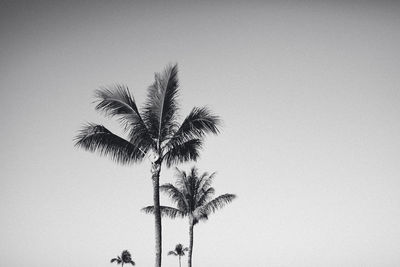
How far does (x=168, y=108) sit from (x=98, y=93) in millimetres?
2444

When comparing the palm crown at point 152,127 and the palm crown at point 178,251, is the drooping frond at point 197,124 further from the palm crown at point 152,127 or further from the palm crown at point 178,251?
the palm crown at point 178,251

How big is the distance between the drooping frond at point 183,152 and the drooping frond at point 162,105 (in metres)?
0.56

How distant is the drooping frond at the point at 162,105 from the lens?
13531 millimetres

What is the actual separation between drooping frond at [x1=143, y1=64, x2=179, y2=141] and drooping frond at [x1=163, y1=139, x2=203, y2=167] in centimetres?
56

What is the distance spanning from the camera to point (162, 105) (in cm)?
1352

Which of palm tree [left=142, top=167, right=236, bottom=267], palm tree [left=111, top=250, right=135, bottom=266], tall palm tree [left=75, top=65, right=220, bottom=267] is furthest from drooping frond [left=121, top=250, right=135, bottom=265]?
tall palm tree [left=75, top=65, right=220, bottom=267]

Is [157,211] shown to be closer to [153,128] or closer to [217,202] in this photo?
[153,128]

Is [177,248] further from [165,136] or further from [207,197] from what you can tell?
[165,136]

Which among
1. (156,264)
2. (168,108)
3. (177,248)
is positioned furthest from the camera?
(177,248)

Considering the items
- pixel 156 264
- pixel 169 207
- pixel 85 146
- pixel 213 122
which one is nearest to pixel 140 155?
pixel 85 146

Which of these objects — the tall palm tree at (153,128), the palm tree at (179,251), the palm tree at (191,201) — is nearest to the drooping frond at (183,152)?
the tall palm tree at (153,128)

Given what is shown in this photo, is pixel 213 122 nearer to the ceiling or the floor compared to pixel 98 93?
nearer to the floor

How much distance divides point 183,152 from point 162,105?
1.89 m

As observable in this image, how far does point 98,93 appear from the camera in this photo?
1339 cm
